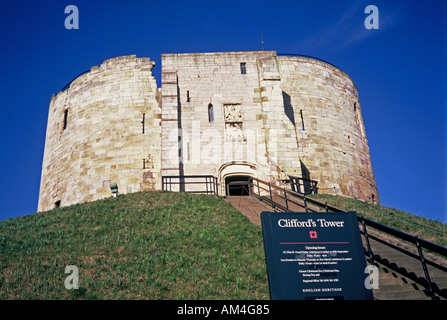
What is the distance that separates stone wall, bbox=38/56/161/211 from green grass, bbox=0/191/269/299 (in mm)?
7119

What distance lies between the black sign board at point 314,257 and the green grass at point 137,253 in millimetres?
2152

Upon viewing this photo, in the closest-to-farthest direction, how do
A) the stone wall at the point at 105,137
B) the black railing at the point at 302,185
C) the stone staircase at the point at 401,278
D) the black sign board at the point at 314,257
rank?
the black sign board at the point at 314,257
the stone staircase at the point at 401,278
the black railing at the point at 302,185
the stone wall at the point at 105,137

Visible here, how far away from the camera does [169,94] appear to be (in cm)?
2097

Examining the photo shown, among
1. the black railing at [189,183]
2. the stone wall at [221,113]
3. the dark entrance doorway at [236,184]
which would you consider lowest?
the black railing at [189,183]

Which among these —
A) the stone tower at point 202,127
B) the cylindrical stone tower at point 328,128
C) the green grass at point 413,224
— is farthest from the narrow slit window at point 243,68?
the green grass at point 413,224

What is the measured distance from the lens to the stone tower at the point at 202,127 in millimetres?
20516

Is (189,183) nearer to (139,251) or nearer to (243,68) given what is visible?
(243,68)

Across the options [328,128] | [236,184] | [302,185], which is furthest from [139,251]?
[328,128]

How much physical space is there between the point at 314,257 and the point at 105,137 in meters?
18.6

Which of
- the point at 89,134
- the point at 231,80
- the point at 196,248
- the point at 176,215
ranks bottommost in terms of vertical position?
the point at 196,248

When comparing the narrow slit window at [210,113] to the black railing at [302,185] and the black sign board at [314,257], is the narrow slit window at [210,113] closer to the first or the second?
the black railing at [302,185]

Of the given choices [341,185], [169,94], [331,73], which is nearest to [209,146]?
[169,94]

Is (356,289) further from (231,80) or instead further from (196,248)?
(231,80)

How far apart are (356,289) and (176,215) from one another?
26.7 ft
